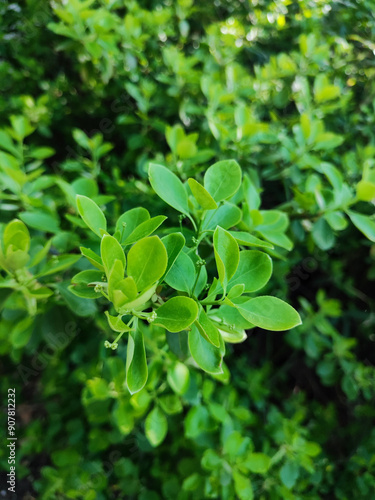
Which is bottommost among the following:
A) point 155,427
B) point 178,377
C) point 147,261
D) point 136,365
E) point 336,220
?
point 155,427

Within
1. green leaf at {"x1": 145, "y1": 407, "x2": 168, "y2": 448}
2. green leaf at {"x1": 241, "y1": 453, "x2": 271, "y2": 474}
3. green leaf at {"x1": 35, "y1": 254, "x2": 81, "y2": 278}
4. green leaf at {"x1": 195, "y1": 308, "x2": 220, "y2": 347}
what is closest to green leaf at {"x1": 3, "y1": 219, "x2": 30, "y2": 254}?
green leaf at {"x1": 35, "y1": 254, "x2": 81, "y2": 278}

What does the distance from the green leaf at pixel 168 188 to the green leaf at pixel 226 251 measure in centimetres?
8

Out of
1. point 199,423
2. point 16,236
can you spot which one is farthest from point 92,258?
point 199,423

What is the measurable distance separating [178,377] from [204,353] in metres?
0.33

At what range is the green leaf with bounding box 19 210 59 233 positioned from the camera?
653mm

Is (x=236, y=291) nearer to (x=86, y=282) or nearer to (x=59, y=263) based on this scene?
(x=86, y=282)

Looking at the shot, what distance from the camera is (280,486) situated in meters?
0.96

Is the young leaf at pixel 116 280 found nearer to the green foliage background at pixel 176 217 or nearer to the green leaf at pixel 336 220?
the green foliage background at pixel 176 217

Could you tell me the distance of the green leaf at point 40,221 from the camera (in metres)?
0.65

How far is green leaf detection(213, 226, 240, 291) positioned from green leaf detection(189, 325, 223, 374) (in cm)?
6

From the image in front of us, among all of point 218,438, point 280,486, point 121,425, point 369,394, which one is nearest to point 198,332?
point 121,425

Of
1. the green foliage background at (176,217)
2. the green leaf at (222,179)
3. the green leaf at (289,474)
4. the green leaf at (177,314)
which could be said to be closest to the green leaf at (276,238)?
the green foliage background at (176,217)

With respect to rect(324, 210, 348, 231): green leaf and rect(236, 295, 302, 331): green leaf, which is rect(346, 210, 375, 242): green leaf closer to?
rect(324, 210, 348, 231): green leaf

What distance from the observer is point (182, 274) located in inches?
16.7
